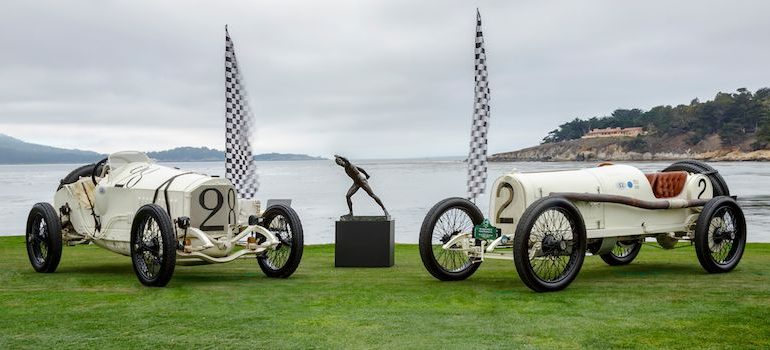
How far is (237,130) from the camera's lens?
47.2 feet

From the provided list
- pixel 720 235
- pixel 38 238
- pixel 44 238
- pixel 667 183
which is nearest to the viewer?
pixel 720 235

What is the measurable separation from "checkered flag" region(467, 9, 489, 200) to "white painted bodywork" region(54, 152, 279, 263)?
10.7 ft

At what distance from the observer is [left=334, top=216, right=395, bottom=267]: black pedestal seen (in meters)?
10.5

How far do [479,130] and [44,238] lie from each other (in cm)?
598

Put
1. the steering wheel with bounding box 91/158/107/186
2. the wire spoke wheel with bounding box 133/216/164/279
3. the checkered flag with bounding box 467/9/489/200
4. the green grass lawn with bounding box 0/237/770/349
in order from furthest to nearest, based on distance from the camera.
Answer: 1. the checkered flag with bounding box 467/9/489/200
2. the steering wheel with bounding box 91/158/107/186
3. the wire spoke wheel with bounding box 133/216/164/279
4. the green grass lawn with bounding box 0/237/770/349

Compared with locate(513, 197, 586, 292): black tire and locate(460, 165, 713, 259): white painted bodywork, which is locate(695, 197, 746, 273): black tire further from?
locate(513, 197, 586, 292): black tire

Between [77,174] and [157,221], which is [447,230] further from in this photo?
[77,174]

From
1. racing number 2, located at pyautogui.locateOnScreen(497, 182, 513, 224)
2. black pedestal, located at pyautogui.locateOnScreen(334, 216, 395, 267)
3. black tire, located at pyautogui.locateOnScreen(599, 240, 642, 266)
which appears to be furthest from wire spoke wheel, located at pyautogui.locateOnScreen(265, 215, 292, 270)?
black tire, located at pyautogui.locateOnScreen(599, 240, 642, 266)

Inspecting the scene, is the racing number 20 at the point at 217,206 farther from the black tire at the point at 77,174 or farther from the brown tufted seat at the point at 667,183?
the brown tufted seat at the point at 667,183

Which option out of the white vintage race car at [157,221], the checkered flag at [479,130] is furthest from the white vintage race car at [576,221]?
the checkered flag at [479,130]

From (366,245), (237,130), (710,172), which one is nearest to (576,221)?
(710,172)

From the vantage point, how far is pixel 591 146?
11369 centimetres

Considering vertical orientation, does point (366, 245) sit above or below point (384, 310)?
above

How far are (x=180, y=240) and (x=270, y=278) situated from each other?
1153mm
